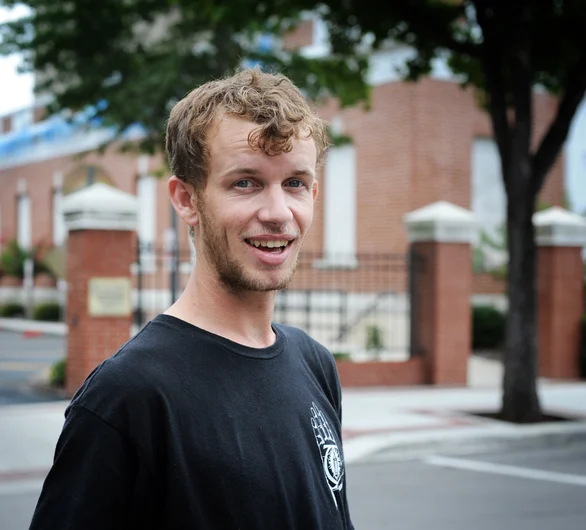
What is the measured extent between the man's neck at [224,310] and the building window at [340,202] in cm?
1939

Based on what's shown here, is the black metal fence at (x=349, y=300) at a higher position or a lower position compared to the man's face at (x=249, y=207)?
lower

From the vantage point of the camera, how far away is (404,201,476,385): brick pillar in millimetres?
14641

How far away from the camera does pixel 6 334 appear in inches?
1080

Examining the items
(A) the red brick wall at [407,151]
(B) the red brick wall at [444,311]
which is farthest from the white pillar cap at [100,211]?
(A) the red brick wall at [407,151]

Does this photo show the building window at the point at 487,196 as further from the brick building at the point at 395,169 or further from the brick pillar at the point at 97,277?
the brick pillar at the point at 97,277

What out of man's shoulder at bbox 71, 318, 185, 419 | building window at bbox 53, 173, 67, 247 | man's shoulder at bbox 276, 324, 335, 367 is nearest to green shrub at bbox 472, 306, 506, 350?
man's shoulder at bbox 276, 324, 335, 367

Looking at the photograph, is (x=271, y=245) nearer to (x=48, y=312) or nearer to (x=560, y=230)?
(x=560, y=230)

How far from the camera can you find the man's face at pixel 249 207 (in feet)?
6.09

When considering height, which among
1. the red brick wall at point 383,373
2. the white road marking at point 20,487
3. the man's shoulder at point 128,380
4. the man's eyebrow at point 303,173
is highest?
the man's eyebrow at point 303,173

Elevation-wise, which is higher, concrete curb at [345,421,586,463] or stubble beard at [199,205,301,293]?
stubble beard at [199,205,301,293]

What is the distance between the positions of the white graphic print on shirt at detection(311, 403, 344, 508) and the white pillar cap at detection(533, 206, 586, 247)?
590 inches

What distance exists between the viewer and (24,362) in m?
18.5

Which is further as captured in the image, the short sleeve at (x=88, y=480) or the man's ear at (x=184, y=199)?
the man's ear at (x=184, y=199)

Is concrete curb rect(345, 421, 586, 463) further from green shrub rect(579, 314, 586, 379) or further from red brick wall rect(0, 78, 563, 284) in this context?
red brick wall rect(0, 78, 563, 284)
